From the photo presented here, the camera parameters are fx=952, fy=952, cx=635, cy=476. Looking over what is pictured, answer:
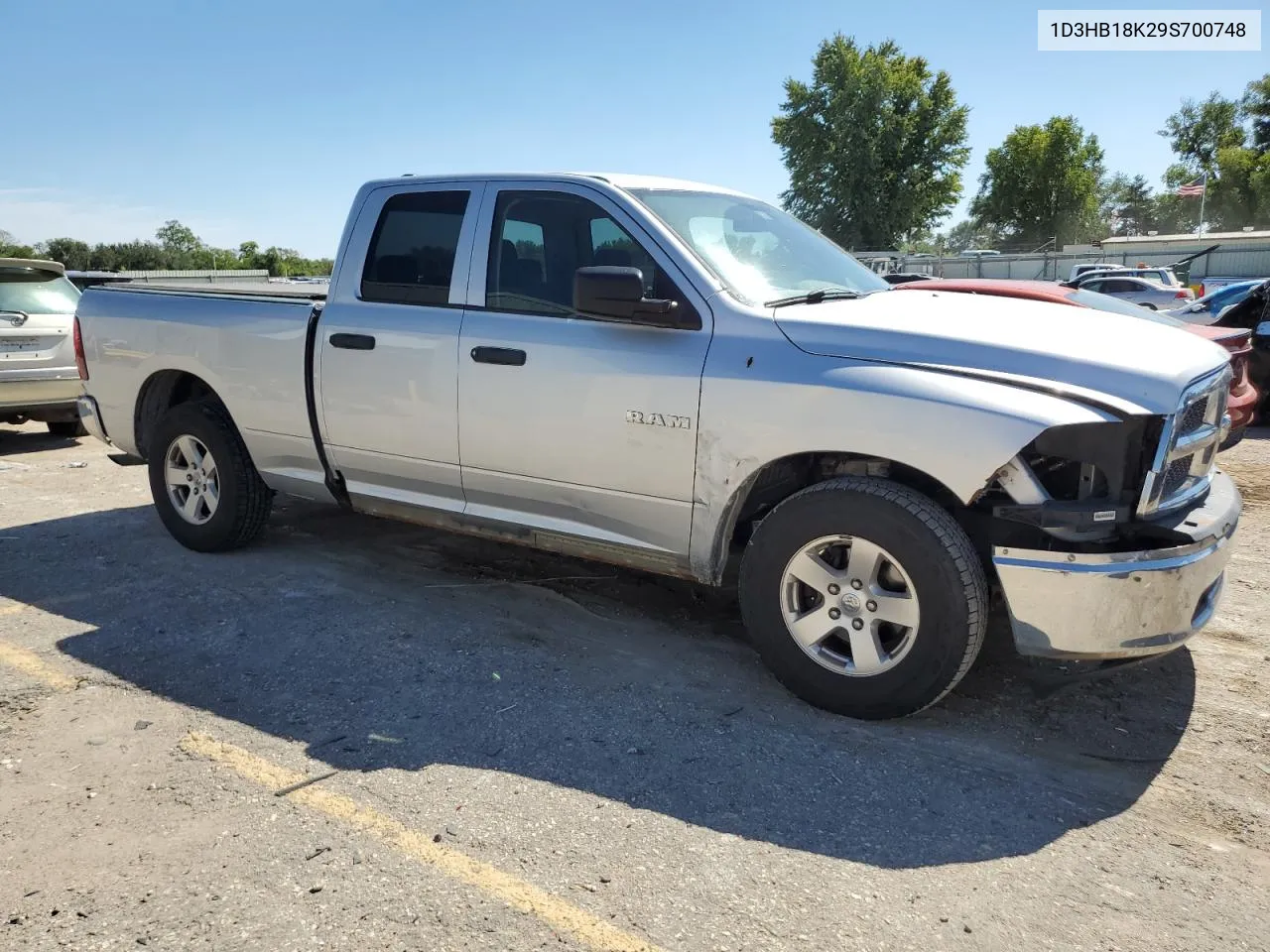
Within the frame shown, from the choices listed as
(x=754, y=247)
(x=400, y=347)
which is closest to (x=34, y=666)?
(x=400, y=347)

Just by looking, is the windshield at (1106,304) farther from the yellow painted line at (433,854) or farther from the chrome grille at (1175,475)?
the yellow painted line at (433,854)

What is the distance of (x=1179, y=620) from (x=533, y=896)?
7.52 ft

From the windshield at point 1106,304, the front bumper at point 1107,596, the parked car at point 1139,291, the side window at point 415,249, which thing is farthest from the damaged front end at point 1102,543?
the parked car at point 1139,291

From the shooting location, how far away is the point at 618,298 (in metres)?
3.68

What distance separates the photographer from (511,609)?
4691 millimetres

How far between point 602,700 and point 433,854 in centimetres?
110

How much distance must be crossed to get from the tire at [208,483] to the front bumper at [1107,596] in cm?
409

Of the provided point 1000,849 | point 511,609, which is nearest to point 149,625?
point 511,609

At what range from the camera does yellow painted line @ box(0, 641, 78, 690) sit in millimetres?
3912

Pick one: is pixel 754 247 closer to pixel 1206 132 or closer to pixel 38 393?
pixel 38 393

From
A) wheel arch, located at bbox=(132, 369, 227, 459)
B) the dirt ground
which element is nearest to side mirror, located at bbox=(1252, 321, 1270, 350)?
the dirt ground

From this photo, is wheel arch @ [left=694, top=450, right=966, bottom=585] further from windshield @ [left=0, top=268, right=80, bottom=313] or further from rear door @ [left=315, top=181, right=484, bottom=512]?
windshield @ [left=0, top=268, right=80, bottom=313]

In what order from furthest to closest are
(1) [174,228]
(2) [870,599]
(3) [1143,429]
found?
(1) [174,228] → (2) [870,599] → (3) [1143,429]

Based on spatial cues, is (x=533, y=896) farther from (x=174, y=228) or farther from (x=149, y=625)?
(x=174, y=228)
